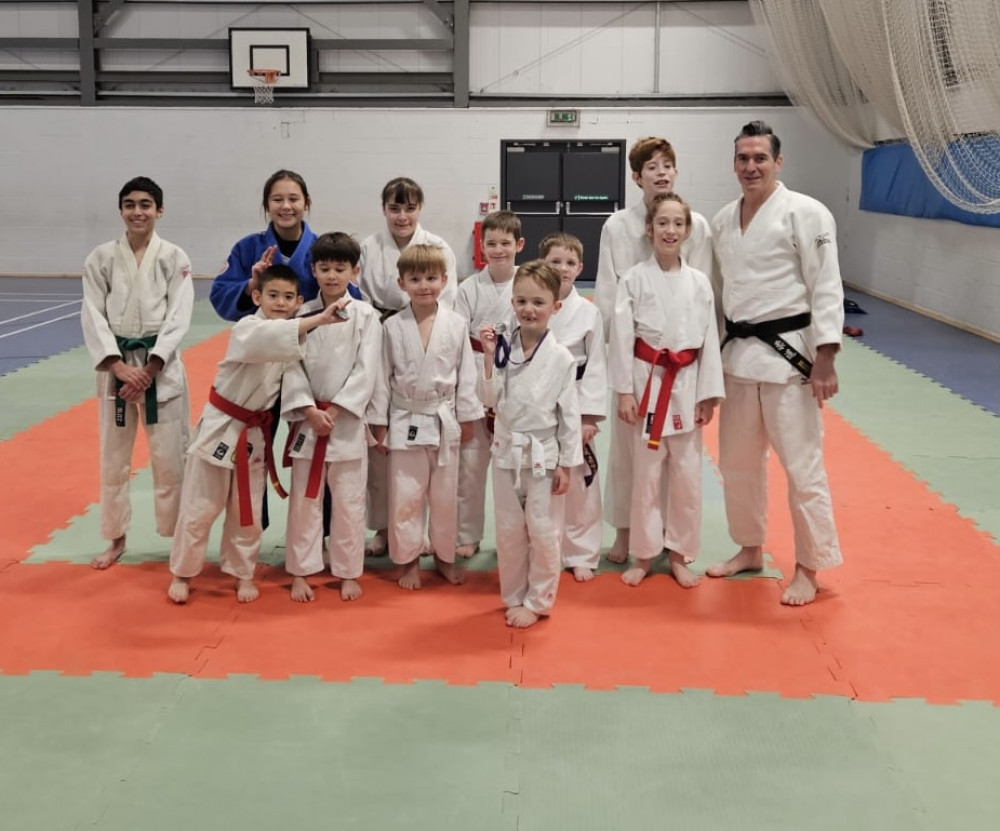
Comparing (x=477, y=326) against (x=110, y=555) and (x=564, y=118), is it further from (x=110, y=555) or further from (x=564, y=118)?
(x=564, y=118)

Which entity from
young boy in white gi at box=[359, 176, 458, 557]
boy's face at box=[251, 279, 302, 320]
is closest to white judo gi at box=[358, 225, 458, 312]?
young boy in white gi at box=[359, 176, 458, 557]

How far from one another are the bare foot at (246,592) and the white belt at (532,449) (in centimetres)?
106

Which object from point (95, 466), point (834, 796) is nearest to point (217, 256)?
point (95, 466)

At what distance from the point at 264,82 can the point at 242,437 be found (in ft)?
40.4

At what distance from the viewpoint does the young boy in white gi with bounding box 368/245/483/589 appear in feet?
12.8

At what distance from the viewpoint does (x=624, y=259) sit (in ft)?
13.7

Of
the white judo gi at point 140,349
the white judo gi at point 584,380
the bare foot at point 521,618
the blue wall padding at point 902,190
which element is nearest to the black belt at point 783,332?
the white judo gi at point 584,380

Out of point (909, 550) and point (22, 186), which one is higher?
point (22, 186)

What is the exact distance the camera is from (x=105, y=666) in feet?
11.0

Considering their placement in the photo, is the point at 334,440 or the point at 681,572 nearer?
the point at 334,440

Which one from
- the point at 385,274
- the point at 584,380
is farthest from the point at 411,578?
the point at 385,274

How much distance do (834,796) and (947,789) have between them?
0.30 meters

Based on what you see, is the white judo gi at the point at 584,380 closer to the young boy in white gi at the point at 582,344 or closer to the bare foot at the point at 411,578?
the young boy in white gi at the point at 582,344

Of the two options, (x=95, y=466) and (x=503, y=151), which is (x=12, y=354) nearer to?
(x=95, y=466)
